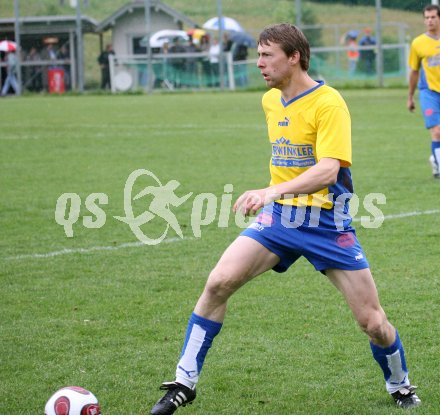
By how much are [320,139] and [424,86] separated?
28.1ft

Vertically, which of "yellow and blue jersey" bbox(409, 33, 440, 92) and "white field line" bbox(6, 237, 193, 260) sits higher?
"yellow and blue jersey" bbox(409, 33, 440, 92)

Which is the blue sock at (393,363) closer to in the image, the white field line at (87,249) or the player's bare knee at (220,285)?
the player's bare knee at (220,285)

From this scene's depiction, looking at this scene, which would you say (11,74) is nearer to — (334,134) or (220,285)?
(220,285)

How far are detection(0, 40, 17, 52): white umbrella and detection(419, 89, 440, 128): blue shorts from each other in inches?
1024

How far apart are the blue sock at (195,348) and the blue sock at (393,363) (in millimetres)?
851

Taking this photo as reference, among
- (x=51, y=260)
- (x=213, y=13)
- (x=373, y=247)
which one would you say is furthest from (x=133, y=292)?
(x=213, y=13)

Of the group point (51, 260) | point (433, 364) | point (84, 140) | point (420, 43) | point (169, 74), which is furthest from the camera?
point (169, 74)

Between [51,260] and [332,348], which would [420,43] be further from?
[332,348]

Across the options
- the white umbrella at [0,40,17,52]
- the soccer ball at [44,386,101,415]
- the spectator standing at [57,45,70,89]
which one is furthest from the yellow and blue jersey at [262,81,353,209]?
the white umbrella at [0,40,17,52]

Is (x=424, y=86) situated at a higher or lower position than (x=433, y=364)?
higher

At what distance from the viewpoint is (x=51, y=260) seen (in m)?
8.73

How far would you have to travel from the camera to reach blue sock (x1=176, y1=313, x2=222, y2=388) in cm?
493

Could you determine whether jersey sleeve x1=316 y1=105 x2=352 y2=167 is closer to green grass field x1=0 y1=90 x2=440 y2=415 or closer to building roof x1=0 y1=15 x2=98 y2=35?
green grass field x1=0 y1=90 x2=440 y2=415

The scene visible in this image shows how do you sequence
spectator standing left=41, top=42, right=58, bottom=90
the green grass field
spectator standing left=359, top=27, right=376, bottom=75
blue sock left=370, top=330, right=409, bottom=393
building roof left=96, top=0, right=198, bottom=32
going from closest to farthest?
blue sock left=370, top=330, right=409, bottom=393
the green grass field
spectator standing left=359, top=27, right=376, bottom=75
spectator standing left=41, top=42, right=58, bottom=90
building roof left=96, top=0, right=198, bottom=32
